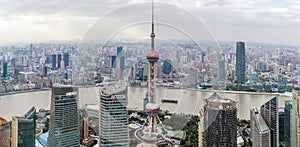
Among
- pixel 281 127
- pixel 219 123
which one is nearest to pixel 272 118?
pixel 281 127

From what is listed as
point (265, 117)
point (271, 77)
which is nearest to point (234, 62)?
point (271, 77)

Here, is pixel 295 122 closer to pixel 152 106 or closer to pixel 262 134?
pixel 262 134

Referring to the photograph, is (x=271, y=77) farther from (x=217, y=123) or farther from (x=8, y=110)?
(x=8, y=110)

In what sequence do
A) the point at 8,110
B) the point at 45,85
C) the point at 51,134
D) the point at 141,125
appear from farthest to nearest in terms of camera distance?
the point at 45,85
the point at 8,110
the point at 141,125
the point at 51,134

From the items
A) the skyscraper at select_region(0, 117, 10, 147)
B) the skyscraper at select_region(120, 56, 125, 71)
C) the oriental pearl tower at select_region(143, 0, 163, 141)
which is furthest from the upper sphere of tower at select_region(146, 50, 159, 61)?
the skyscraper at select_region(0, 117, 10, 147)

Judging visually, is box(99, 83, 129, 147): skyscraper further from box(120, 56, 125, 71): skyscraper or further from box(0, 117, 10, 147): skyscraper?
box(0, 117, 10, 147): skyscraper
